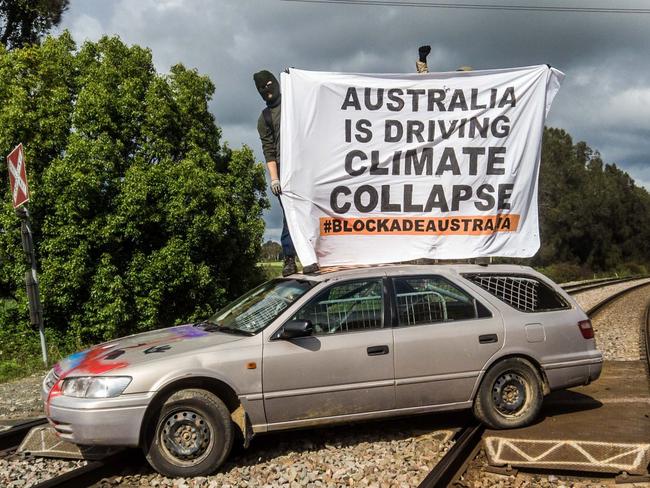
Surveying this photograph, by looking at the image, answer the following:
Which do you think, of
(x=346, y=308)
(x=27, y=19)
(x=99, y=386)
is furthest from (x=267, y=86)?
(x=27, y=19)

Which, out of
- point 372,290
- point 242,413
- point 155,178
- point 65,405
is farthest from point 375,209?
point 155,178

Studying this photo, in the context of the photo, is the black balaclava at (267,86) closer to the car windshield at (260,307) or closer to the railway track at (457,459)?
the car windshield at (260,307)

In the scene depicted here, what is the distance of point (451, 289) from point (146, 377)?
2.84m

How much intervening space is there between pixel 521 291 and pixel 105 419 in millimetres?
3942

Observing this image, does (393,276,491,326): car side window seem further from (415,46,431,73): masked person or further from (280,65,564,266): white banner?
(415,46,431,73): masked person

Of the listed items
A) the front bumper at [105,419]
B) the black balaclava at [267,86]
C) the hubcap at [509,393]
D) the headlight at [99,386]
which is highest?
the black balaclava at [267,86]

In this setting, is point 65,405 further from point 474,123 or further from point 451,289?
point 474,123

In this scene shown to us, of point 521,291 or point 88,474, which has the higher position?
point 521,291

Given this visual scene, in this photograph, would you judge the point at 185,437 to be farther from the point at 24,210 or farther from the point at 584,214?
the point at 584,214

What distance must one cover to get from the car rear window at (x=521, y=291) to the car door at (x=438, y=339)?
236mm

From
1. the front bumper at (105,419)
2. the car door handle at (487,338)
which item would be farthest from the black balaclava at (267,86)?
the front bumper at (105,419)

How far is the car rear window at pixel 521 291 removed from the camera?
591 centimetres

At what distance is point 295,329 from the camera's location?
489cm

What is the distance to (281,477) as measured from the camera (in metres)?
4.69
